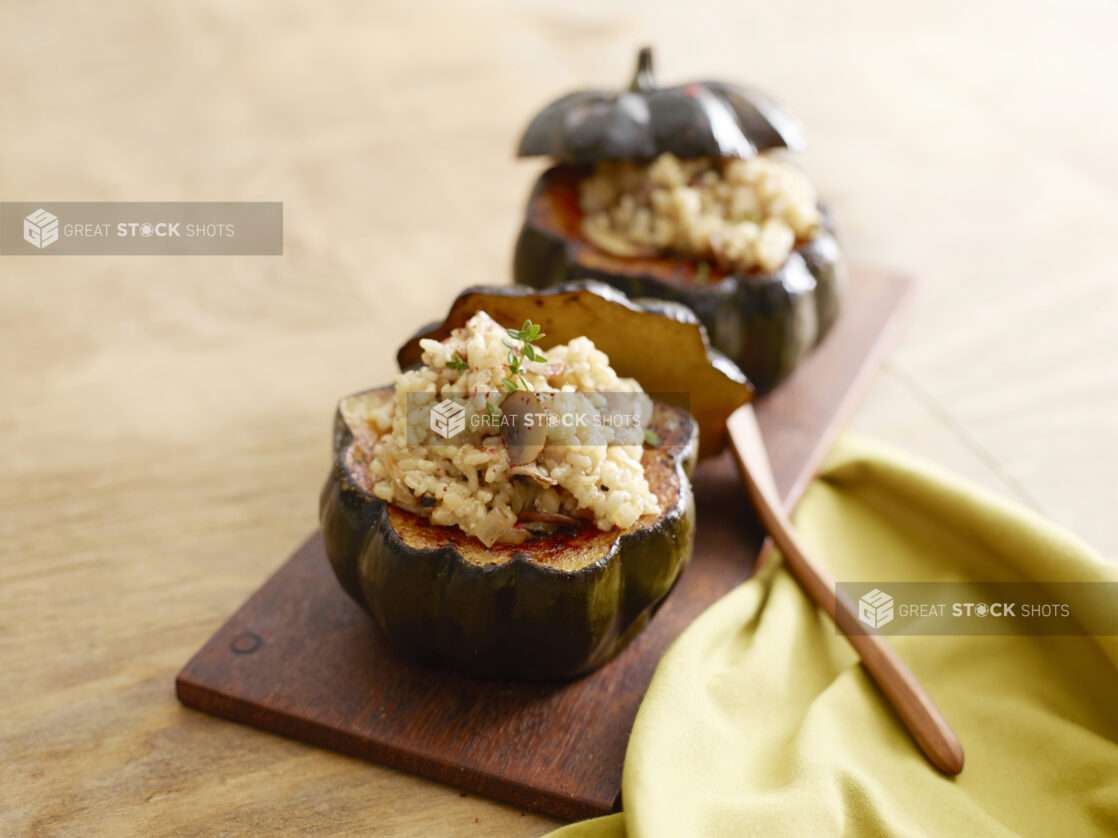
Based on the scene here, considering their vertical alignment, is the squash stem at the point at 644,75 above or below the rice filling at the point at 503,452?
above

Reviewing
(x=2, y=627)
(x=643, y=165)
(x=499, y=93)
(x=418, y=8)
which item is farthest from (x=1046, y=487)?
(x=418, y=8)

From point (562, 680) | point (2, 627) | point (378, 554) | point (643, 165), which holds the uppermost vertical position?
point (643, 165)

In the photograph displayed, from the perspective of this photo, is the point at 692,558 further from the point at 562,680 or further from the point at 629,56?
the point at 629,56

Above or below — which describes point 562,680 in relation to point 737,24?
below

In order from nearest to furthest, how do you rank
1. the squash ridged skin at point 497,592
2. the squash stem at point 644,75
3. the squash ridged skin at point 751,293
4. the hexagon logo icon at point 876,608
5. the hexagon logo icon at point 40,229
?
the squash ridged skin at point 497,592 < the hexagon logo icon at point 876,608 < the squash ridged skin at point 751,293 < the squash stem at point 644,75 < the hexagon logo icon at point 40,229

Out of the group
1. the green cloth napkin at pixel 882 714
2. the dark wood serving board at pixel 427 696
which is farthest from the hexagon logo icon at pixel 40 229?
the green cloth napkin at pixel 882 714

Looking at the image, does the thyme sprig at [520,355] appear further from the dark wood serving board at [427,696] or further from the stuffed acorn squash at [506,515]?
the dark wood serving board at [427,696]

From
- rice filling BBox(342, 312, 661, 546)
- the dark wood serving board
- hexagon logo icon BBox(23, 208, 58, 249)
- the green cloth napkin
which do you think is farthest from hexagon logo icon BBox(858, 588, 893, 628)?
hexagon logo icon BBox(23, 208, 58, 249)
